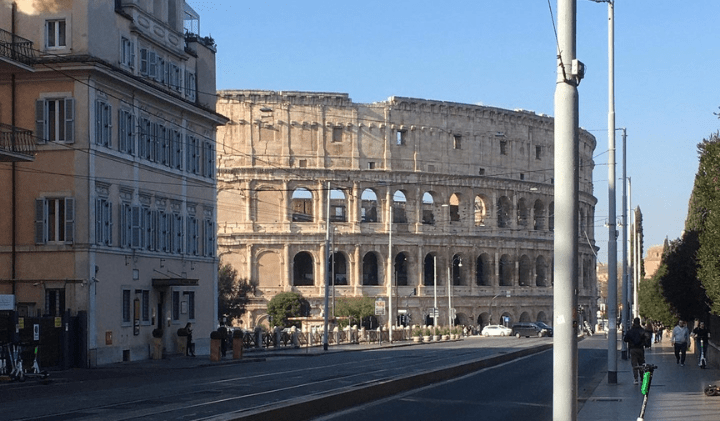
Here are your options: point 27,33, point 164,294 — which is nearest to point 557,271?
point 27,33

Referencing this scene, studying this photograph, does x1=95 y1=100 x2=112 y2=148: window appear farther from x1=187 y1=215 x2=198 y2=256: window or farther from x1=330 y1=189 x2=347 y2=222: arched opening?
x1=330 y1=189 x2=347 y2=222: arched opening

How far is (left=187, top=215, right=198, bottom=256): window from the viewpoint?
180ft

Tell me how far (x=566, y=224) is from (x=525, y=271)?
4678 inches

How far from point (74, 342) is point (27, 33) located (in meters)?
11.8

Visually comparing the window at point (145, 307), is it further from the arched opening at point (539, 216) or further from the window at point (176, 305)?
the arched opening at point (539, 216)

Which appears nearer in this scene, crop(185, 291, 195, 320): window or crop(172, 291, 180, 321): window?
crop(172, 291, 180, 321): window

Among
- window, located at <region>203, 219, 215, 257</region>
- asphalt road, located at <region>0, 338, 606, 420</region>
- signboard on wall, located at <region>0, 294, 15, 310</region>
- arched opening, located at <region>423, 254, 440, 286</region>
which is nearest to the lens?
asphalt road, located at <region>0, 338, 606, 420</region>

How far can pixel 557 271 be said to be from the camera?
10008 mm

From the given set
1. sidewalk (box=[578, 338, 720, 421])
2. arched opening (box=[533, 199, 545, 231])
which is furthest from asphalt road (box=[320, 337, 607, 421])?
arched opening (box=[533, 199, 545, 231])

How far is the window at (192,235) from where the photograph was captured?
54906mm

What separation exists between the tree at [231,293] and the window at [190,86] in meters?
45.8

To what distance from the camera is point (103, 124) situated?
4441 centimetres

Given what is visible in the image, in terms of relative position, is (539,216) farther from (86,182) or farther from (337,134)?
(86,182)

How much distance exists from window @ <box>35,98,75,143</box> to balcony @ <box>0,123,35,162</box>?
0.74 meters
